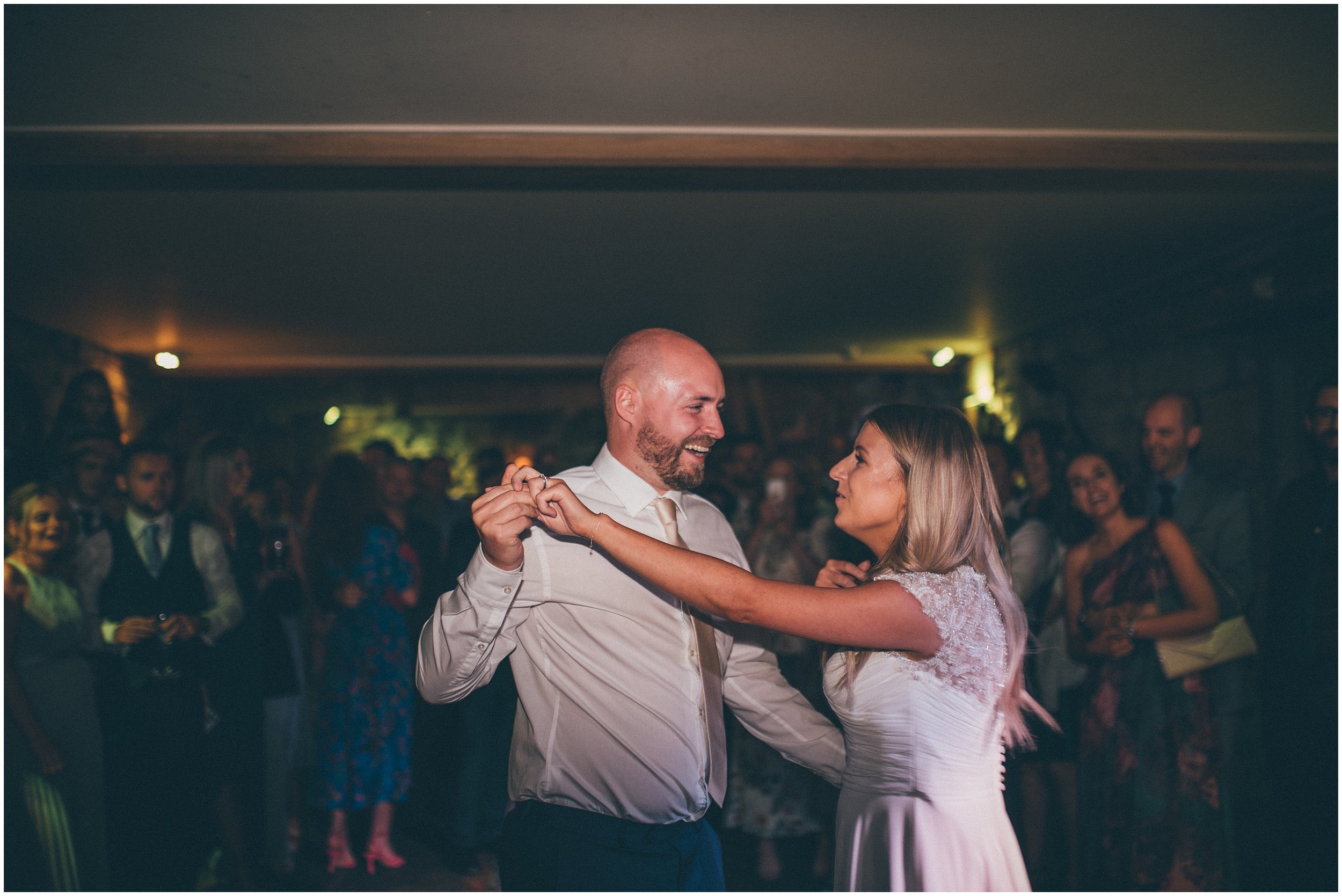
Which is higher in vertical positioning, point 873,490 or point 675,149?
point 675,149

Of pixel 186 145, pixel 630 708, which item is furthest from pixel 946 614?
pixel 186 145

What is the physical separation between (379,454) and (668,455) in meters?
3.83

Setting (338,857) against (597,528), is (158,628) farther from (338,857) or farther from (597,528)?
(597,528)

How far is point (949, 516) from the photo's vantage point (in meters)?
1.69

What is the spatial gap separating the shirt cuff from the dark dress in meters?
2.38

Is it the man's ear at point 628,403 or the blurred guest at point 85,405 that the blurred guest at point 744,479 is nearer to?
the man's ear at point 628,403

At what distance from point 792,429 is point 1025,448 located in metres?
5.10

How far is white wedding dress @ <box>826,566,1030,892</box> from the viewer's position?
5.16 feet

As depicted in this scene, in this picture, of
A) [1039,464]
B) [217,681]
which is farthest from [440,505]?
[1039,464]

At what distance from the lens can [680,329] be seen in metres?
6.91

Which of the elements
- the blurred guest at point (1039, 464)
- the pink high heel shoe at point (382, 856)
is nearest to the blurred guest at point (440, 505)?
the pink high heel shoe at point (382, 856)

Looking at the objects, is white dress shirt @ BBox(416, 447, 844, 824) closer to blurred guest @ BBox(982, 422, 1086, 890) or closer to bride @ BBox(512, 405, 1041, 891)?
bride @ BBox(512, 405, 1041, 891)

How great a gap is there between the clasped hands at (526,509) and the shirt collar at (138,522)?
226cm

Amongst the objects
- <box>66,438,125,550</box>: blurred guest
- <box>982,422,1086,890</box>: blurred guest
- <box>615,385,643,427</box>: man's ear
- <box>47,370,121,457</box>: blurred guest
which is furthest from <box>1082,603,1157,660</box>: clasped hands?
<box>47,370,121,457</box>: blurred guest
